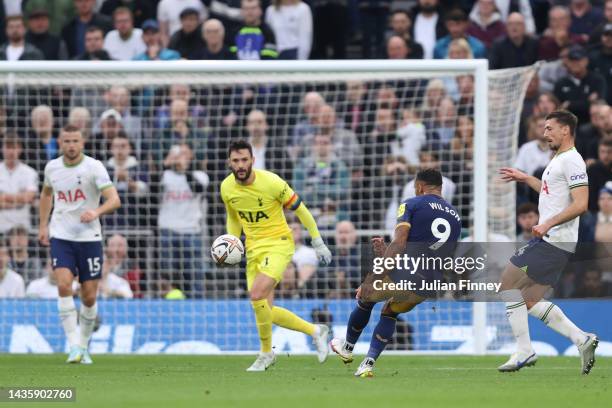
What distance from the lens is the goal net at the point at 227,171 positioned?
17.5m

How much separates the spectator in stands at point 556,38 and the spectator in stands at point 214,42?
4.61m

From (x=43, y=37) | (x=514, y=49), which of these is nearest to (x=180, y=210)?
(x=43, y=37)

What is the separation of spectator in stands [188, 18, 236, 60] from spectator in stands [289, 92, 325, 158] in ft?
6.39

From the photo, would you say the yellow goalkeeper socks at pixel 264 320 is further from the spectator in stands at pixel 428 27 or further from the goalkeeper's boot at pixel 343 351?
the spectator in stands at pixel 428 27

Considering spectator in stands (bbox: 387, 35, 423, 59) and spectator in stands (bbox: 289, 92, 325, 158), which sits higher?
spectator in stands (bbox: 387, 35, 423, 59)

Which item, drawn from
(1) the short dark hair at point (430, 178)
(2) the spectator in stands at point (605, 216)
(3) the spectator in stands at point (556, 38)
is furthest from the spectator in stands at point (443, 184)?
(1) the short dark hair at point (430, 178)

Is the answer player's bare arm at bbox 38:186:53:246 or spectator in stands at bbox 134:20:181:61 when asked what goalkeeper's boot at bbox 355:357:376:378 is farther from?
spectator in stands at bbox 134:20:181:61

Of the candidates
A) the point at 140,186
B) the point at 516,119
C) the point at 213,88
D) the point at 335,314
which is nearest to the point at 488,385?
the point at 335,314

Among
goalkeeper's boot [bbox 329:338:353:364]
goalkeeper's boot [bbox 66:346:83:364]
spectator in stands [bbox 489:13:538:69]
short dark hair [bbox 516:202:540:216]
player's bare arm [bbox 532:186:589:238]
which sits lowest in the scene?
goalkeeper's boot [bbox 66:346:83:364]

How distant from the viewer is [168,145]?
1877 centimetres

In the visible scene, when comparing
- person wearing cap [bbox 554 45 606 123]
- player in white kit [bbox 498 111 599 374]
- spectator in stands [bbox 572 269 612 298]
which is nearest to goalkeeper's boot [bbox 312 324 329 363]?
player in white kit [bbox 498 111 599 374]

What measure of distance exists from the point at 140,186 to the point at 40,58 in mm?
3387

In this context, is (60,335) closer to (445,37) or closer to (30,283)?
(30,283)

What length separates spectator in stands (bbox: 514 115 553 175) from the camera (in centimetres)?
1850
